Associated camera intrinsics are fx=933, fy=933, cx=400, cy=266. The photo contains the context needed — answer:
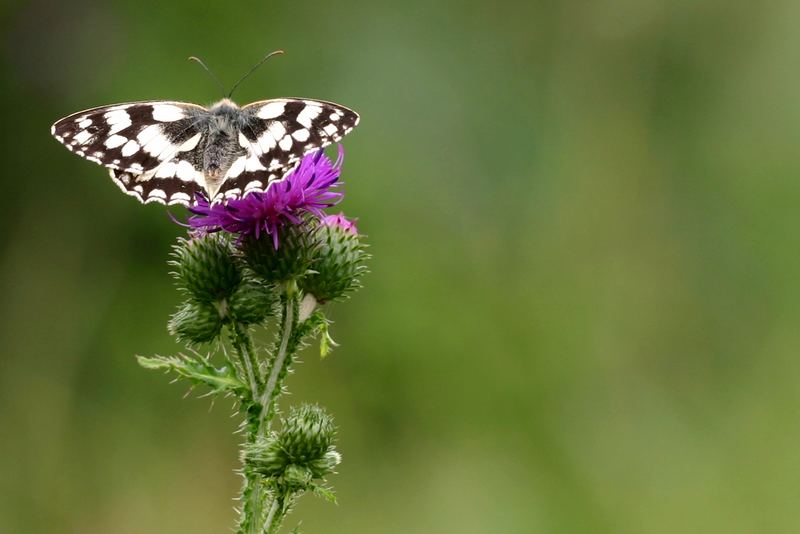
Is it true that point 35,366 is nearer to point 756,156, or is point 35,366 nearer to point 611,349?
point 611,349

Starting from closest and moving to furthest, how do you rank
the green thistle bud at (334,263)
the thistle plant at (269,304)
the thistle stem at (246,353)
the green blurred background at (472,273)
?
the thistle plant at (269,304), the thistle stem at (246,353), the green thistle bud at (334,263), the green blurred background at (472,273)

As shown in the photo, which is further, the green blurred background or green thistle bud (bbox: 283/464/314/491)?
the green blurred background

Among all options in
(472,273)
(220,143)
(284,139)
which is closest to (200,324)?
(220,143)

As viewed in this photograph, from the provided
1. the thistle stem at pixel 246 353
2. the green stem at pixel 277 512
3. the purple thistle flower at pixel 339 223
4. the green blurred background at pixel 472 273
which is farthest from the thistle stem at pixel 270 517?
the green blurred background at pixel 472 273

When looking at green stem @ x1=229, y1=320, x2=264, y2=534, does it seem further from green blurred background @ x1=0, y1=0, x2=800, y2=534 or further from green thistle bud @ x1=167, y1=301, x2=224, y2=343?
green blurred background @ x1=0, y1=0, x2=800, y2=534

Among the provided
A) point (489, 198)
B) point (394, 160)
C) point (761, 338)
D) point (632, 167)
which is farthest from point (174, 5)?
point (761, 338)

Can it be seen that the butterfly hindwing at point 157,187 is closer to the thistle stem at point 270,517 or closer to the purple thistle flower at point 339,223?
the purple thistle flower at point 339,223

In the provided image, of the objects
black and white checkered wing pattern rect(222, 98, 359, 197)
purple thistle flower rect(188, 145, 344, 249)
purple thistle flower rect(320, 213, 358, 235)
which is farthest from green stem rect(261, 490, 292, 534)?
purple thistle flower rect(320, 213, 358, 235)
